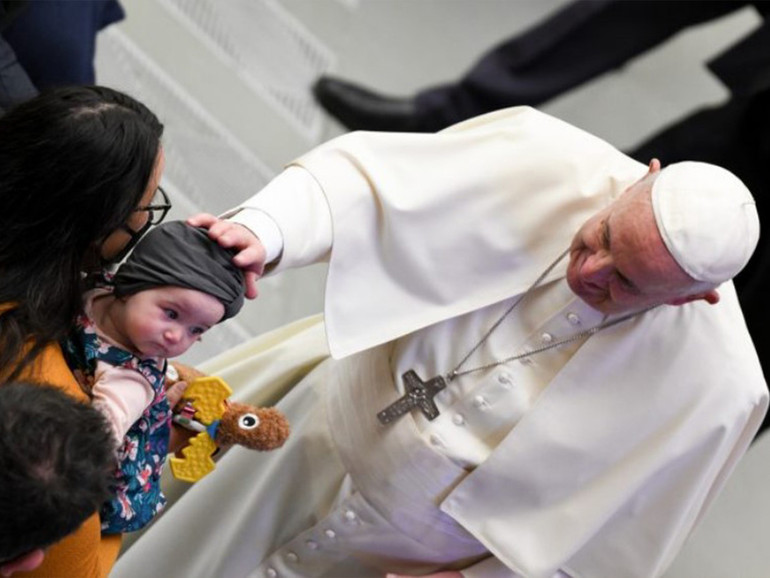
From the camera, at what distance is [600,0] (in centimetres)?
391

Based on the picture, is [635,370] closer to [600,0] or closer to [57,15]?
[57,15]

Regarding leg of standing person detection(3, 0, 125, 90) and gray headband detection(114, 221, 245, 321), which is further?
leg of standing person detection(3, 0, 125, 90)

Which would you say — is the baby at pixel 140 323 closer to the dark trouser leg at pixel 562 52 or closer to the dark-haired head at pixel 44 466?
the dark-haired head at pixel 44 466

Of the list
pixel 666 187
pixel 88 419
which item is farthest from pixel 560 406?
pixel 88 419

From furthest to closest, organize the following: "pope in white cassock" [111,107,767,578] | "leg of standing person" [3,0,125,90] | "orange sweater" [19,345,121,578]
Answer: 1. "leg of standing person" [3,0,125,90]
2. "pope in white cassock" [111,107,767,578]
3. "orange sweater" [19,345,121,578]

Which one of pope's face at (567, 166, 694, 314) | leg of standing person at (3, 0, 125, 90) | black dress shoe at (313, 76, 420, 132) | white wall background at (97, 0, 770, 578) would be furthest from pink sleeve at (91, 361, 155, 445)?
black dress shoe at (313, 76, 420, 132)

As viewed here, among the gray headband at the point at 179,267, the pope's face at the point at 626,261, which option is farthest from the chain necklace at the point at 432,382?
the gray headband at the point at 179,267

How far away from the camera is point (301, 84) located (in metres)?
4.15

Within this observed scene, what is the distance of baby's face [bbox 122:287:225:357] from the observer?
1.59 metres

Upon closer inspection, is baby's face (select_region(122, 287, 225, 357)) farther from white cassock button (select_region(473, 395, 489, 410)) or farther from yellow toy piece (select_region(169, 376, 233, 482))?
white cassock button (select_region(473, 395, 489, 410))

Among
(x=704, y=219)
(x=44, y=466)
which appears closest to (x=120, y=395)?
(x=44, y=466)

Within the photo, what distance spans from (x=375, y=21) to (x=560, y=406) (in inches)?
117

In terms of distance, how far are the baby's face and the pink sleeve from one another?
4 centimetres

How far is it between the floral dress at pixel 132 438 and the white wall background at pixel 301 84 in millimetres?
1333
